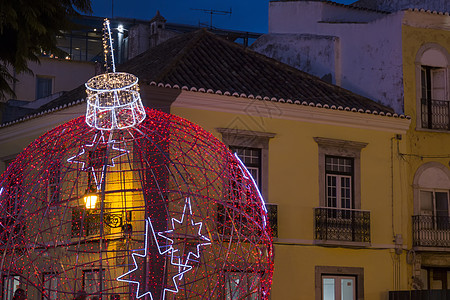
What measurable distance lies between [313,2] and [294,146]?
572 cm

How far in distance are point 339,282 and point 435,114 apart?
485 cm

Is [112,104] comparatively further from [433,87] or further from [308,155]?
[433,87]

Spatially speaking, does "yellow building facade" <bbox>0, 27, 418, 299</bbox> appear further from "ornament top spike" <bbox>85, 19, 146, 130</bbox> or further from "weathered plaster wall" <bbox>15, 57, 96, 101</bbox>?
"weathered plaster wall" <bbox>15, 57, 96, 101</bbox>

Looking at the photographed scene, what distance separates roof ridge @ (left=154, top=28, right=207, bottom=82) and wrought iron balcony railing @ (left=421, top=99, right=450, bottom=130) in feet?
18.3

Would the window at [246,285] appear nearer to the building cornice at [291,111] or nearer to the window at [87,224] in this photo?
the window at [87,224]

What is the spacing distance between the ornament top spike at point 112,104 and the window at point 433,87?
11.0m

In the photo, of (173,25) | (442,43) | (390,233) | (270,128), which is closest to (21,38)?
(270,128)

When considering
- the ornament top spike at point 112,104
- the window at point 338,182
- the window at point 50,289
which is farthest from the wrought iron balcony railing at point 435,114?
the ornament top spike at point 112,104

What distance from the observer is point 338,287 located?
829 inches

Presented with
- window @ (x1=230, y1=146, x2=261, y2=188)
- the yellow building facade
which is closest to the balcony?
the yellow building facade

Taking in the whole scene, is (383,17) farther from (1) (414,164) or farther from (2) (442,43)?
(1) (414,164)

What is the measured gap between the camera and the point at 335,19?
2525cm

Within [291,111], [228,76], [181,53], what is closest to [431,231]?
[291,111]

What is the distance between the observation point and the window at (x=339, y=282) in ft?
68.2
